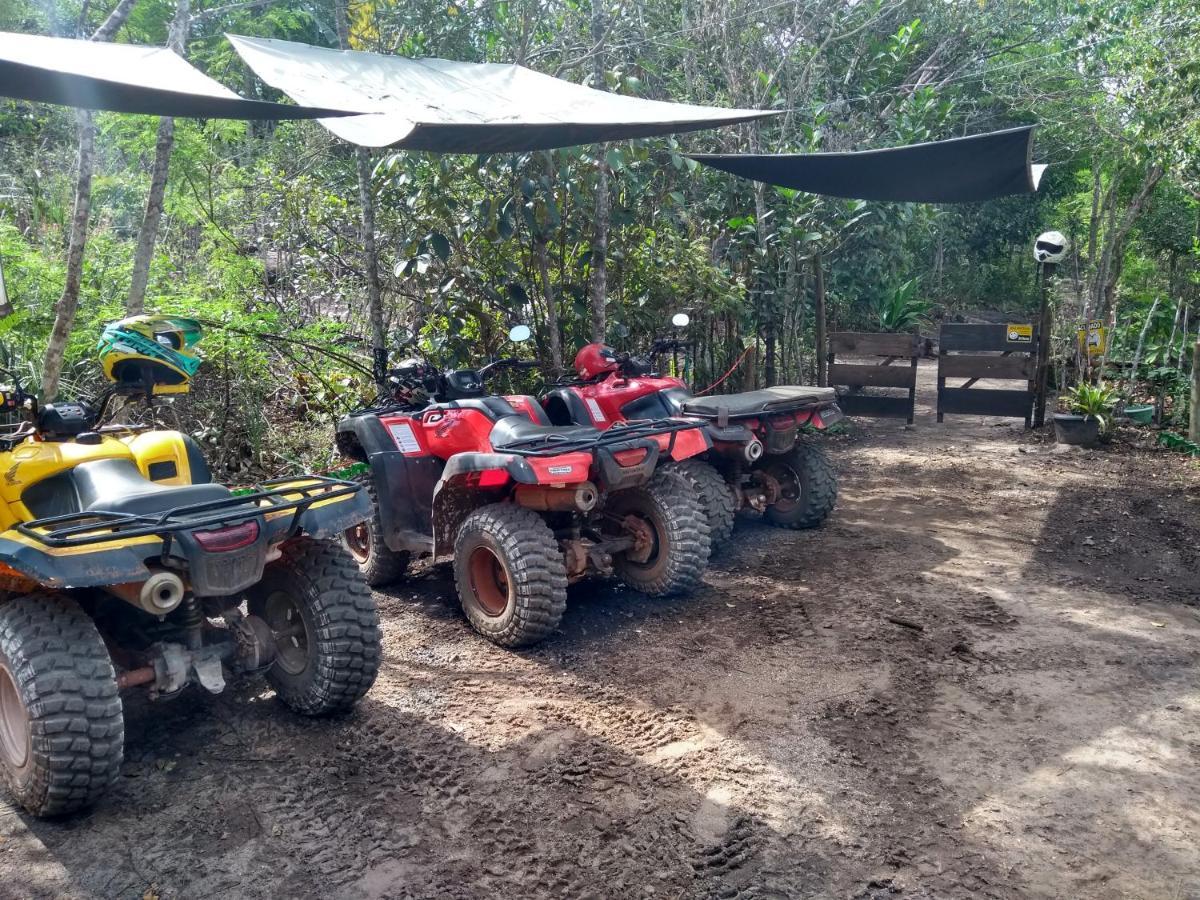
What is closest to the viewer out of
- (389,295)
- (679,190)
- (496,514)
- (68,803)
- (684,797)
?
(68,803)

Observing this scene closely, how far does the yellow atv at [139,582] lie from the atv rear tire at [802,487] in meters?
3.42

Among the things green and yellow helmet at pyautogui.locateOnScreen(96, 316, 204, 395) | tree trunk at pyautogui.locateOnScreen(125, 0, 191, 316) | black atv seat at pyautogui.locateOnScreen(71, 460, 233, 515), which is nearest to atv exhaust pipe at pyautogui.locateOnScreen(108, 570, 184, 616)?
black atv seat at pyautogui.locateOnScreen(71, 460, 233, 515)

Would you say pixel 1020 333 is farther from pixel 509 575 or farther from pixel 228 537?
pixel 228 537

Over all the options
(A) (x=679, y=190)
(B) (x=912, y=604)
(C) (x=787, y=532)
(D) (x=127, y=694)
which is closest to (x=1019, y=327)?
(A) (x=679, y=190)

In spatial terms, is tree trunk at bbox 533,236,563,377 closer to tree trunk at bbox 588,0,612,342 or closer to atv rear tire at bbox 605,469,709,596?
tree trunk at bbox 588,0,612,342

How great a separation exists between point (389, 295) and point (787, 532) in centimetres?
394

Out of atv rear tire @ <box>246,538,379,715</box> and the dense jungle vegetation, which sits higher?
the dense jungle vegetation

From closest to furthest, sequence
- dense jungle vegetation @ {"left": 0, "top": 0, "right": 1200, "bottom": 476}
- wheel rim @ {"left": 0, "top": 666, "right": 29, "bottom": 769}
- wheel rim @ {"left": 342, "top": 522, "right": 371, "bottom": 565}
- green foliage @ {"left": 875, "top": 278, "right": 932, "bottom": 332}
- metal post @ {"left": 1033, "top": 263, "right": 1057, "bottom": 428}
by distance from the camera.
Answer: wheel rim @ {"left": 0, "top": 666, "right": 29, "bottom": 769}, wheel rim @ {"left": 342, "top": 522, "right": 371, "bottom": 565}, dense jungle vegetation @ {"left": 0, "top": 0, "right": 1200, "bottom": 476}, metal post @ {"left": 1033, "top": 263, "right": 1057, "bottom": 428}, green foliage @ {"left": 875, "top": 278, "right": 932, "bottom": 332}

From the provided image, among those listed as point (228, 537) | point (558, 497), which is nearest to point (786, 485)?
point (558, 497)

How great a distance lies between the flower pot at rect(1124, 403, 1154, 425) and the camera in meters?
9.02

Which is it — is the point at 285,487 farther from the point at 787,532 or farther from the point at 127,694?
the point at 787,532

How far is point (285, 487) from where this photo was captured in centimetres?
341

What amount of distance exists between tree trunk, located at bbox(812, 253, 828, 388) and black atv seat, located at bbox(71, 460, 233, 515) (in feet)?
24.0

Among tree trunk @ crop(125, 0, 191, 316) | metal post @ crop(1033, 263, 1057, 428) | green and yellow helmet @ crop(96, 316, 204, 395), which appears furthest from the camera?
metal post @ crop(1033, 263, 1057, 428)
